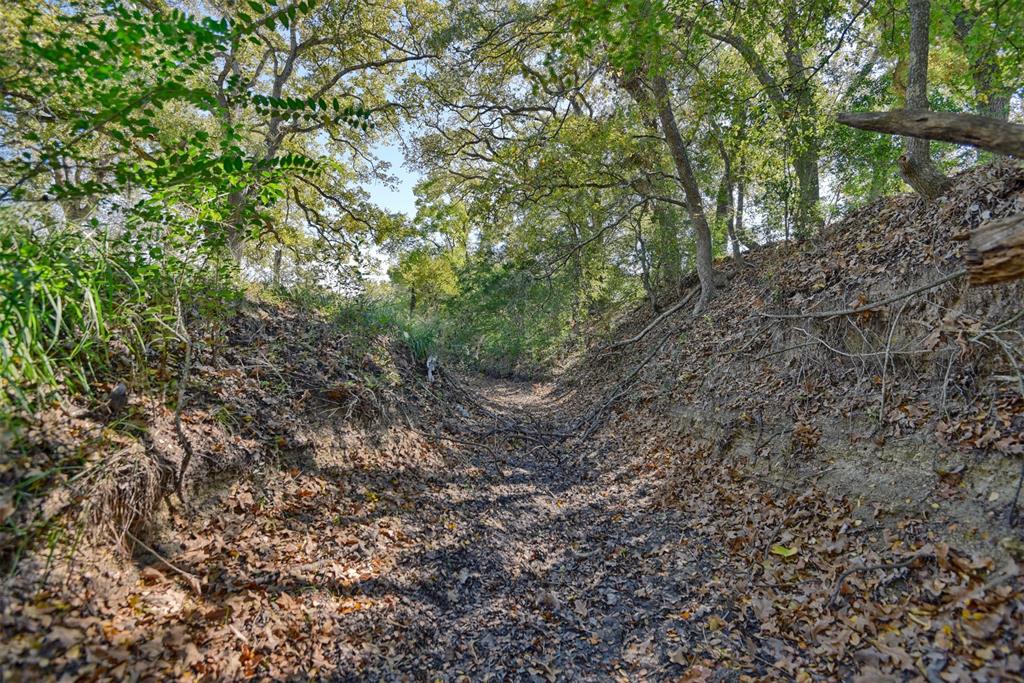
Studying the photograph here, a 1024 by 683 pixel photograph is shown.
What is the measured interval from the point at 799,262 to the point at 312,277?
8366 millimetres

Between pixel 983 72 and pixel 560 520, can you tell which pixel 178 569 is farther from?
pixel 983 72

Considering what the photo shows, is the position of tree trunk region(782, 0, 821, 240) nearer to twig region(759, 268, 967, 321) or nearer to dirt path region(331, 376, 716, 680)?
twig region(759, 268, 967, 321)

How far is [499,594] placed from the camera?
3715 millimetres

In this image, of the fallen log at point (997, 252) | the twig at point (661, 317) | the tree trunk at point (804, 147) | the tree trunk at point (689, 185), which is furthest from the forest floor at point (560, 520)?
the twig at point (661, 317)

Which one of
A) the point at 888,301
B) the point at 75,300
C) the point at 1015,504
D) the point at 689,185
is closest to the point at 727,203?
the point at 689,185

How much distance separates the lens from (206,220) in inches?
143

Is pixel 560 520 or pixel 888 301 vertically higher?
pixel 888 301

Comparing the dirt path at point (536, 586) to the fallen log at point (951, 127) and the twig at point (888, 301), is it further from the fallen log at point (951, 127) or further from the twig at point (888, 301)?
the fallen log at point (951, 127)

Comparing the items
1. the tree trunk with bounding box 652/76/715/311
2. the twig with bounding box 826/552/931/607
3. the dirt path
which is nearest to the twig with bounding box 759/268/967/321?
the twig with bounding box 826/552/931/607

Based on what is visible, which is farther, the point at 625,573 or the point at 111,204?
the point at 625,573

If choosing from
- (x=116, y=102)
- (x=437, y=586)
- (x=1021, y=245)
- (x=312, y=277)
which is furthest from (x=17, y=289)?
(x=1021, y=245)

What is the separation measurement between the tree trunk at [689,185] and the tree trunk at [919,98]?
4093mm

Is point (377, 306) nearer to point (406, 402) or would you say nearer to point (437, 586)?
point (406, 402)

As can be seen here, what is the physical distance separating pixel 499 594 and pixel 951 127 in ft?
17.1
